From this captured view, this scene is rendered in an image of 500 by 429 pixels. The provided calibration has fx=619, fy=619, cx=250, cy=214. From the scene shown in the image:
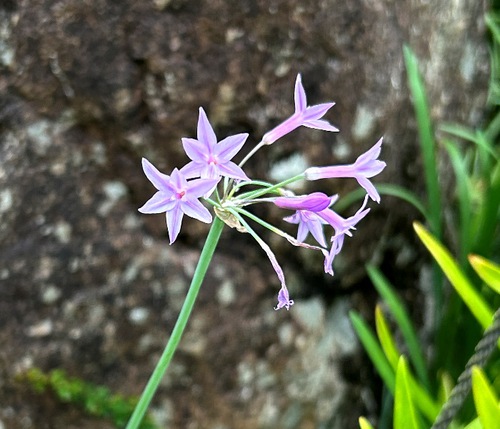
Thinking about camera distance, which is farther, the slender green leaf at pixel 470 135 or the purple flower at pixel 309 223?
the slender green leaf at pixel 470 135

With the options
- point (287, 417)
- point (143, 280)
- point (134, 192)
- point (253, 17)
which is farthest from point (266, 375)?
point (253, 17)

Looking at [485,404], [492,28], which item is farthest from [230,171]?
[492,28]

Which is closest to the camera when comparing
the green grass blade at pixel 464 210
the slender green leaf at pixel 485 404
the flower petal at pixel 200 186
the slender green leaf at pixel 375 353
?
the flower petal at pixel 200 186

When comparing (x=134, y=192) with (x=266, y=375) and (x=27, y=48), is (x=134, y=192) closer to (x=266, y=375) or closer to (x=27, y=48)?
(x=27, y=48)

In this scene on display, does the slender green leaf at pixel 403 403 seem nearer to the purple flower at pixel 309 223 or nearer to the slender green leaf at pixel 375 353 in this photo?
the slender green leaf at pixel 375 353

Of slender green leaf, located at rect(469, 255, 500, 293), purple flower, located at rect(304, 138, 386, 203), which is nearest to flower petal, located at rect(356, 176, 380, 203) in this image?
purple flower, located at rect(304, 138, 386, 203)

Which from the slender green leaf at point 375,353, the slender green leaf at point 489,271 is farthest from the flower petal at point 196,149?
the slender green leaf at point 375,353
